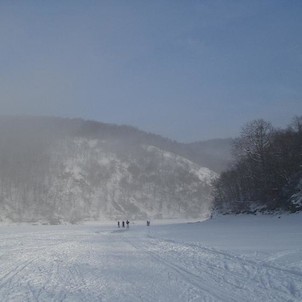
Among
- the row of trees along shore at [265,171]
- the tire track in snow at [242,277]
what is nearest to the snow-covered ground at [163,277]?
the tire track in snow at [242,277]

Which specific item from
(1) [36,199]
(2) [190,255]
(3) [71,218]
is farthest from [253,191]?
(1) [36,199]

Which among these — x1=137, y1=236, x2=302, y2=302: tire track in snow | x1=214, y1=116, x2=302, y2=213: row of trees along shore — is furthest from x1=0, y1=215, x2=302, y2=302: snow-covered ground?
x1=214, y1=116, x2=302, y2=213: row of trees along shore

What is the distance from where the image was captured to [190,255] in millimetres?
20859

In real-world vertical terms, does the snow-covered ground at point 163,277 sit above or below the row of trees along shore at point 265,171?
below

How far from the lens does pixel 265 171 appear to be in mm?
72312

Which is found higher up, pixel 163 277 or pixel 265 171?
pixel 265 171

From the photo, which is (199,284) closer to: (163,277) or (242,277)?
(242,277)

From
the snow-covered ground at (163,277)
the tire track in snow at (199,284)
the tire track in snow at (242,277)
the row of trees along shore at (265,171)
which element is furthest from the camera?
the row of trees along shore at (265,171)

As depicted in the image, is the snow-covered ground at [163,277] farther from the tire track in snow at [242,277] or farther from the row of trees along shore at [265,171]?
the row of trees along shore at [265,171]

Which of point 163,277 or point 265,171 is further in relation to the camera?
point 265,171

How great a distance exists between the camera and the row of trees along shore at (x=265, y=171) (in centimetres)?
6250

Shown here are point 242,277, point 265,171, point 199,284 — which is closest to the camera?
Result: point 199,284

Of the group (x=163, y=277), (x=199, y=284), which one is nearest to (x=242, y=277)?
(x=199, y=284)

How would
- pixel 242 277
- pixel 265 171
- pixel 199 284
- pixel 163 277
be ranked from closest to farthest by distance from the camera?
pixel 199 284, pixel 242 277, pixel 163 277, pixel 265 171
